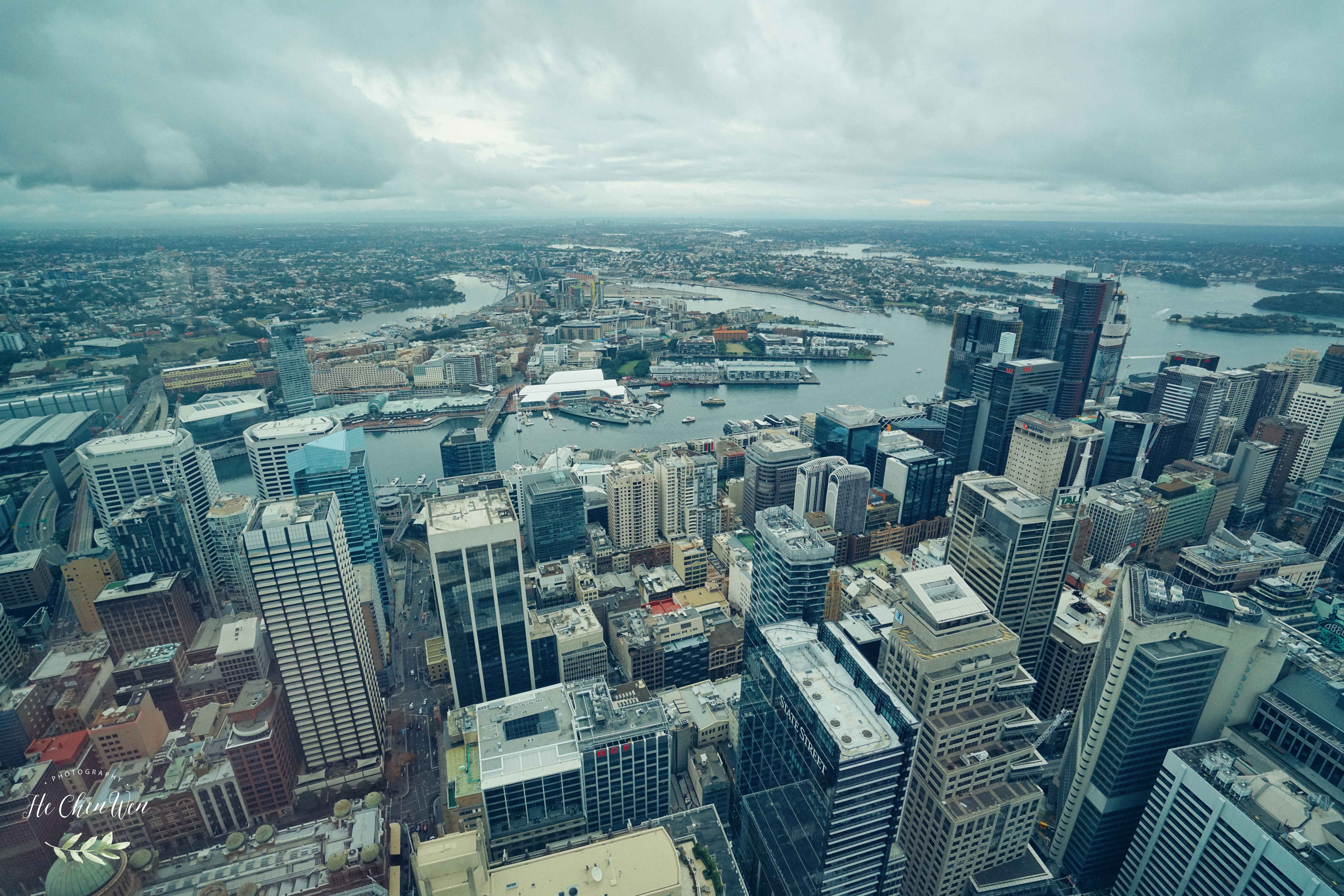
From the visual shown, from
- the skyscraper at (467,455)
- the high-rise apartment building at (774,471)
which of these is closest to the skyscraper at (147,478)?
the skyscraper at (467,455)

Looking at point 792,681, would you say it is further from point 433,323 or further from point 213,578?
point 433,323

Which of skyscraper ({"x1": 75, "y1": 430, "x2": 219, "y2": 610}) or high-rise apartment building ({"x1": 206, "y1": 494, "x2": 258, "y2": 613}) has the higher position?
skyscraper ({"x1": 75, "y1": 430, "x2": 219, "y2": 610})

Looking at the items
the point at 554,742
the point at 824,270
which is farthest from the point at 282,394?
the point at 824,270

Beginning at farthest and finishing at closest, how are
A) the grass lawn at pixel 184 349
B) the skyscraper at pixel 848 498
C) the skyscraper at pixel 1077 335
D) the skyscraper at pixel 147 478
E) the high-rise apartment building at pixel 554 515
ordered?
the skyscraper at pixel 1077 335, the skyscraper at pixel 848 498, the high-rise apartment building at pixel 554 515, the grass lawn at pixel 184 349, the skyscraper at pixel 147 478

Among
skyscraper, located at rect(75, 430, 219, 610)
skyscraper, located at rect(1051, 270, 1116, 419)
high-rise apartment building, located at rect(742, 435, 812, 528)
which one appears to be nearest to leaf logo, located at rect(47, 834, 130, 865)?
skyscraper, located at rect(75, 430, 219, 610)

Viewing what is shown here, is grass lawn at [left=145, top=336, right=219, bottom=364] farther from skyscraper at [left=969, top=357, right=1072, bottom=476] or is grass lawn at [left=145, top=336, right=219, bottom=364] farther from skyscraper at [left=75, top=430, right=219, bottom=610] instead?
skyscraper at [left=969, top=357, right=1072, bottom=476]

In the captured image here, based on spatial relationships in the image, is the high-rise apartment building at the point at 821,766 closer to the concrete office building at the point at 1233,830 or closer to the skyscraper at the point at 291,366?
the concrete office building at the point at 1233,830
